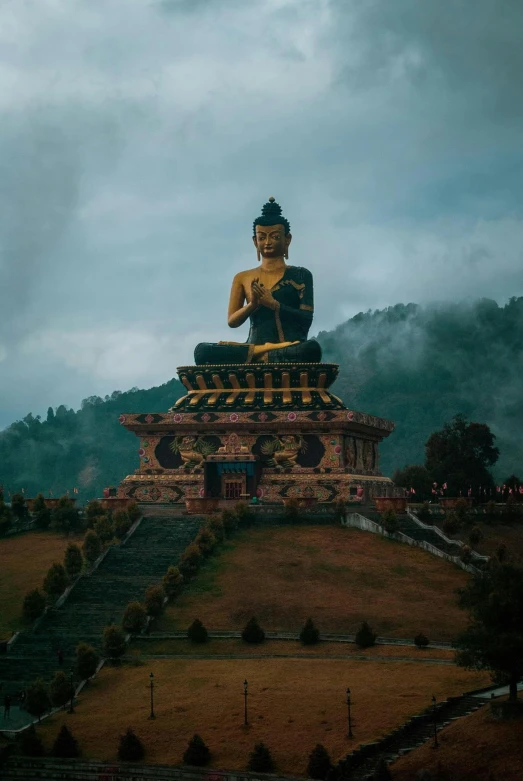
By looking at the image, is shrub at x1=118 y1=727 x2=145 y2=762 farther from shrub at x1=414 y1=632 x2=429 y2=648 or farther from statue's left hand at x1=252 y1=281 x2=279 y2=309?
statue's left hand at x1=252 y1=281 x2=279 y2=309

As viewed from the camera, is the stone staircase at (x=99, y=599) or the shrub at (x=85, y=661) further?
the stone staircase at (x=99, y=599)

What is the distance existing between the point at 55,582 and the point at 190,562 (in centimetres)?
369

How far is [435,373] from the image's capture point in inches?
4500

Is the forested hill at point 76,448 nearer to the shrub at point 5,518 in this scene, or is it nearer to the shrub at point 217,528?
the shrub at point 5,518

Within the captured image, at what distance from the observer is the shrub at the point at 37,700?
26.0m

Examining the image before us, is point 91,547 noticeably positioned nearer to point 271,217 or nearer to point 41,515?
point 41,515

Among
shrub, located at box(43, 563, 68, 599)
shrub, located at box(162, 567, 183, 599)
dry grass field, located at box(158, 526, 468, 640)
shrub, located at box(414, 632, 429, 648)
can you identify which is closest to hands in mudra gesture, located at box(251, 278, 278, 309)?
dry grass field, located at box(158, 526, 468, 640)

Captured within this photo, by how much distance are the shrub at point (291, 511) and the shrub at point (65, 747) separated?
15175 mm

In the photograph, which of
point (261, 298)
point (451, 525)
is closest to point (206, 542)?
point (451, 525)

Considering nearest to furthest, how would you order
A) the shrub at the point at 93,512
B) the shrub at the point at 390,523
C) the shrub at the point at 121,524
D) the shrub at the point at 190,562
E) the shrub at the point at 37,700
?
1. the shrub at the point at 37,700
2. the shrub at the point at 190,562
3. the shrub at the point at 390,523
4. the shrub at the point at 121,524
5. the shrub at the point at 93,512

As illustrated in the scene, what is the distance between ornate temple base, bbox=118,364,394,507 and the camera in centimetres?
4400

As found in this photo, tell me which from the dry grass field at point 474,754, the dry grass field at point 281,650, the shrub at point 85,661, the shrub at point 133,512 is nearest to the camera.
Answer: the dry grass field at point 474,754

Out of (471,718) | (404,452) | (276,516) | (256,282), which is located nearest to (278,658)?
(471,718)

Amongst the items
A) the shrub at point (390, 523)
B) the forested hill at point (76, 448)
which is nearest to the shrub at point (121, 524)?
the shrub at point (390, 523)
